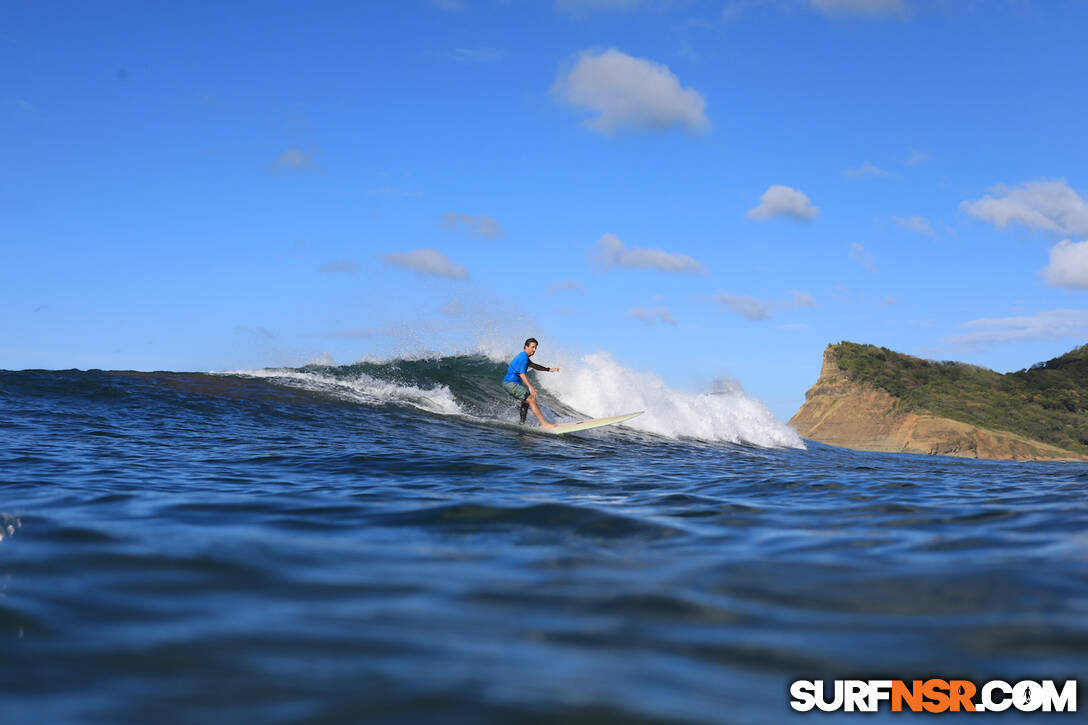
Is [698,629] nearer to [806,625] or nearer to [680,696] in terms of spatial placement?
[806,625]

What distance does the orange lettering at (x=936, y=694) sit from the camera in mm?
2146

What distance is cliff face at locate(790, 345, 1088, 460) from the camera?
40.9 meters

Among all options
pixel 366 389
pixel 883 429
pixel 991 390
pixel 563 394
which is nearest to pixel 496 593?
pixel 366 389

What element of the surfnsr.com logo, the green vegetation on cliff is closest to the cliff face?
the green vegetation on cliff

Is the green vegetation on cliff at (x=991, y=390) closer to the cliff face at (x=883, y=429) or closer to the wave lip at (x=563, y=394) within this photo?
the cliff face at (x=883, y=429)

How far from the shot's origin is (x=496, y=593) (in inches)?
128

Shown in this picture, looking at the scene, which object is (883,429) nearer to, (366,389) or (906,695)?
(366,389)

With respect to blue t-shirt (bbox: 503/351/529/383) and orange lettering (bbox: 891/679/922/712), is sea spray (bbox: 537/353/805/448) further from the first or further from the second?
orange lettering (bbox: 891/679/922/712)

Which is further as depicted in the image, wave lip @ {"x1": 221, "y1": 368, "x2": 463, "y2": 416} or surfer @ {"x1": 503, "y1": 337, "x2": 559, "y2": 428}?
wave lip @ {"x1": 221, "y1": 368, "x2": 463, "y2": 416}

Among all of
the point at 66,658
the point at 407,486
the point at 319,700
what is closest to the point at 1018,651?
the point at 319,700

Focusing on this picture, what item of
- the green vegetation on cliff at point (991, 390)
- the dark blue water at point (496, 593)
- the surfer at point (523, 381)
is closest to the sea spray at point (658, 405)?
the surfer at point (523, 381)

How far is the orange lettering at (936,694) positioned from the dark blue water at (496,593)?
8 centimetres

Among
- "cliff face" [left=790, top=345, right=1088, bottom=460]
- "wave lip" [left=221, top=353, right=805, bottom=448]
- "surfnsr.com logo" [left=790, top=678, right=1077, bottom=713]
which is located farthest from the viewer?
"cliff face" [left=790, top=345, right=1088, bottom=460]

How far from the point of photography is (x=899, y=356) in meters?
55.0
